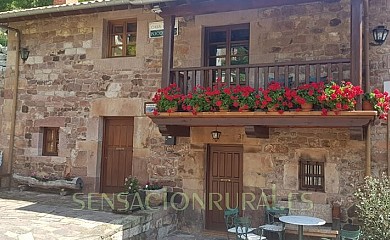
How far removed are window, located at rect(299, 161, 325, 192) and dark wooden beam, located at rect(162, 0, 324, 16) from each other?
112 inches

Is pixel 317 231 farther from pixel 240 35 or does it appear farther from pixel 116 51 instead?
pixel 116 51

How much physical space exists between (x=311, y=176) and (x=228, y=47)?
2.97m

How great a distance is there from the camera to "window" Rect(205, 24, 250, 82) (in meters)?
7.56

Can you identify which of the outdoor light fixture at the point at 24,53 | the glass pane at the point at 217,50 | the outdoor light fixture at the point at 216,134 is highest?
the outdoor light fixture at the point at 24,53

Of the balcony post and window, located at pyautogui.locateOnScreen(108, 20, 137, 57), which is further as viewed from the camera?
window, located at pyautogui.locateOnScreen(108, 20, 137, 57)

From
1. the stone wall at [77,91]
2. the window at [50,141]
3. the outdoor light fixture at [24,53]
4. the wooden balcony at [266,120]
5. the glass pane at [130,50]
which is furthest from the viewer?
the outdoor light fixture at [24,53]

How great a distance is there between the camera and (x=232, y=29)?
7.70 m

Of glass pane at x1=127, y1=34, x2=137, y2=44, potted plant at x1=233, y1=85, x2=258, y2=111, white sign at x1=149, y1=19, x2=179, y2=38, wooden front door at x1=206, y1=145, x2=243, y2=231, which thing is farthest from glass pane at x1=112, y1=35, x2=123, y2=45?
potted plant at x1=233, y1=85, x2=258, y2=111

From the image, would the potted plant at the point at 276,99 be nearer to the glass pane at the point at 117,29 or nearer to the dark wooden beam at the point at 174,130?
the dark wooden beam at the point at 174,130

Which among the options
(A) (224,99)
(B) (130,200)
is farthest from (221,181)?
(A) (224,99)

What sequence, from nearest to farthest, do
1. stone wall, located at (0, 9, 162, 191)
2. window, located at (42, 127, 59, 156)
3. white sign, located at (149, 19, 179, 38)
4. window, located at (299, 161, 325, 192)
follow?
window, located at (299, 161, 325, 192)
white sign, located at (149, 19, 179, 38)
stone wall, located at (0, 9, 162, 191)
window, located at (42, 127, 59, 156)

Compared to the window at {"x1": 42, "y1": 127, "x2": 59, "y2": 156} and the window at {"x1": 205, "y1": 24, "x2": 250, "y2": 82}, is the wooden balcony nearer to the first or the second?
the window at {"x1": 205, "y1": 24, "x2": 250, "y2": 82}

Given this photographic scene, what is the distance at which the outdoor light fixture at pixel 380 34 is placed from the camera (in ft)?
21.0

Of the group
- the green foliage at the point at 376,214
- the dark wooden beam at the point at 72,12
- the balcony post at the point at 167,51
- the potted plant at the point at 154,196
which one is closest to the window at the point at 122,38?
the dark wooden beam at the point at 72,12
